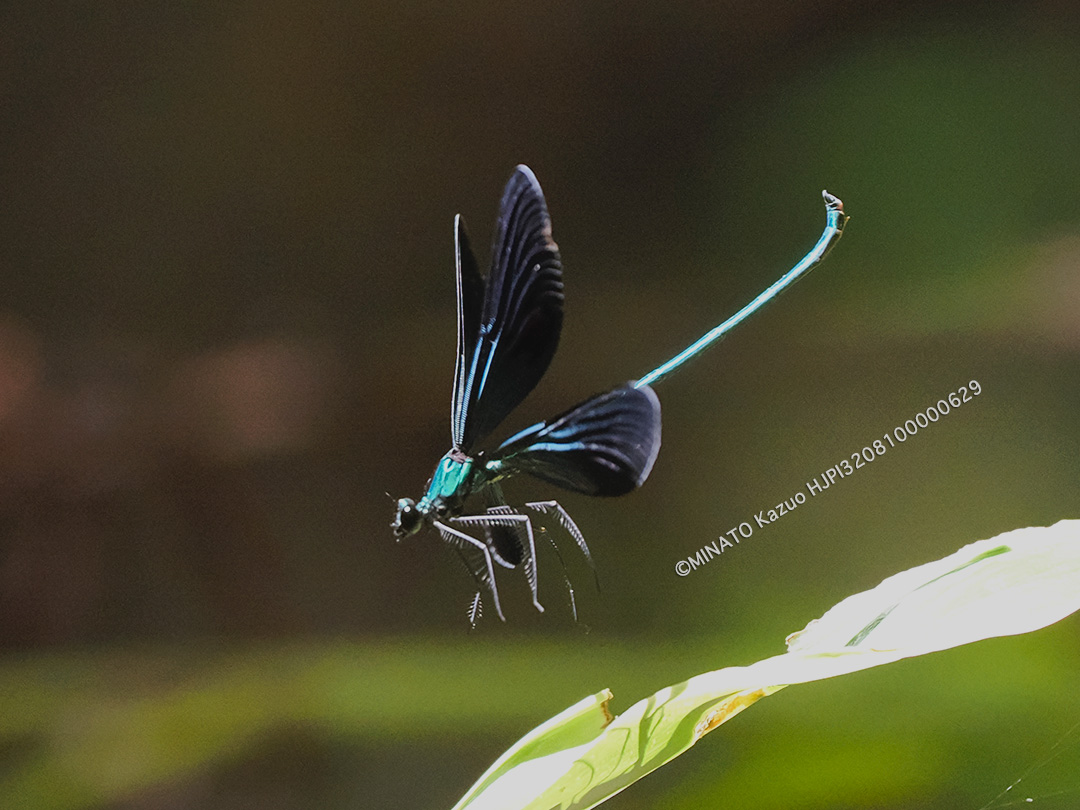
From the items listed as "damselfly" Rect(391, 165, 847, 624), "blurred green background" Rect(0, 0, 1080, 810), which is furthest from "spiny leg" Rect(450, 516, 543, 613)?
"blurred green background" Rect(0, 0, 1080, 810)

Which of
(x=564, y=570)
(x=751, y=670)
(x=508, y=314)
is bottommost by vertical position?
(x=751, y=670)

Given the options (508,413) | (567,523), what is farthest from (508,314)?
(567,523)

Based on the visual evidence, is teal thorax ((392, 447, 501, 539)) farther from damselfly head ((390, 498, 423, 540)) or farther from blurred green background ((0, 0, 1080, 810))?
blurred green background ((0, 0, 1080, 810))

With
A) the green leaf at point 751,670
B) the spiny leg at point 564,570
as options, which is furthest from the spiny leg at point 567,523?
the green leaf at point 751,670

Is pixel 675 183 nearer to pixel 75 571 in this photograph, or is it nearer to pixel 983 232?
pixel 983 232

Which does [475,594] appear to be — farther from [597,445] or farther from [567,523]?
[597,445]

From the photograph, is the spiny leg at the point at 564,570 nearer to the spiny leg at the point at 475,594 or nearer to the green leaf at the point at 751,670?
the spiny leg at the point at 475,594
